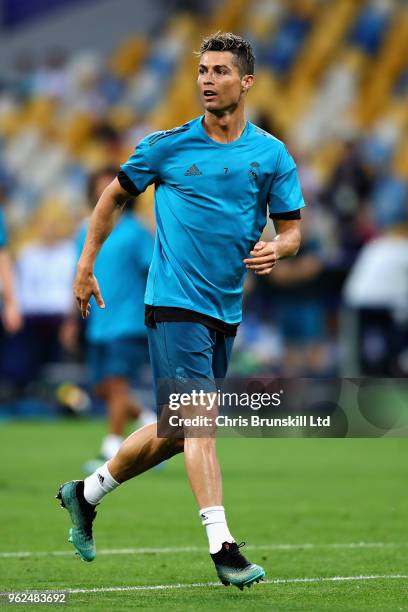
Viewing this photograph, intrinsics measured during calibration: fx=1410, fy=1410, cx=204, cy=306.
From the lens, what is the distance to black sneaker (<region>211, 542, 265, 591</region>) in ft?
19.8

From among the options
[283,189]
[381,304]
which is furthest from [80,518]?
[381,304]

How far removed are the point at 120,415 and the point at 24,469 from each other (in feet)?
3.22

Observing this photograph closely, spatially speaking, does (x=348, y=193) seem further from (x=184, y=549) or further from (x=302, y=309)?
(x=184, y=549)

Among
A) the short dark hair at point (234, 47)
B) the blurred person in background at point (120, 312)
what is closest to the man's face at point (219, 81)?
the short dark hair at point (234, 47)

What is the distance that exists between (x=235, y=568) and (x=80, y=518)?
1.14 m

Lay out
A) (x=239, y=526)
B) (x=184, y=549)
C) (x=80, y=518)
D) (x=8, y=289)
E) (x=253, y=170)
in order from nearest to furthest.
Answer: (x=253, y=170) → (x=80, y=518) → (x=184, y=549) → (x=239, y=526) → (x=8, y=289)

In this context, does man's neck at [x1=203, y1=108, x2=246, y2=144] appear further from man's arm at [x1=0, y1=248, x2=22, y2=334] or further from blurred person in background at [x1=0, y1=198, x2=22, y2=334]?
man's arm at [x1=0, y1=248, x2=22, y2=334]

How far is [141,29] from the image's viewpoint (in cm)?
2895

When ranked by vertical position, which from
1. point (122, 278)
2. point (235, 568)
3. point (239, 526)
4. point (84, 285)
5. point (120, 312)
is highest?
point (84, 285)

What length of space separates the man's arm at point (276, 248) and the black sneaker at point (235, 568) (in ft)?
4.07

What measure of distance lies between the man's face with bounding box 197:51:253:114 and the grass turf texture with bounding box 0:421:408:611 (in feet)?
7.29

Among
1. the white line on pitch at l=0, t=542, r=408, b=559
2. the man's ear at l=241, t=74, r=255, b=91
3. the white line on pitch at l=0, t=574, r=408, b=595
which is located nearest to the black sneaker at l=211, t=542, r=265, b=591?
the white line on pitch at l=0, t=574, r=408, b=595

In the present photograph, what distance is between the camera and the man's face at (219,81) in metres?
6.50

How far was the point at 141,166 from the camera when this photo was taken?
6574 mm
